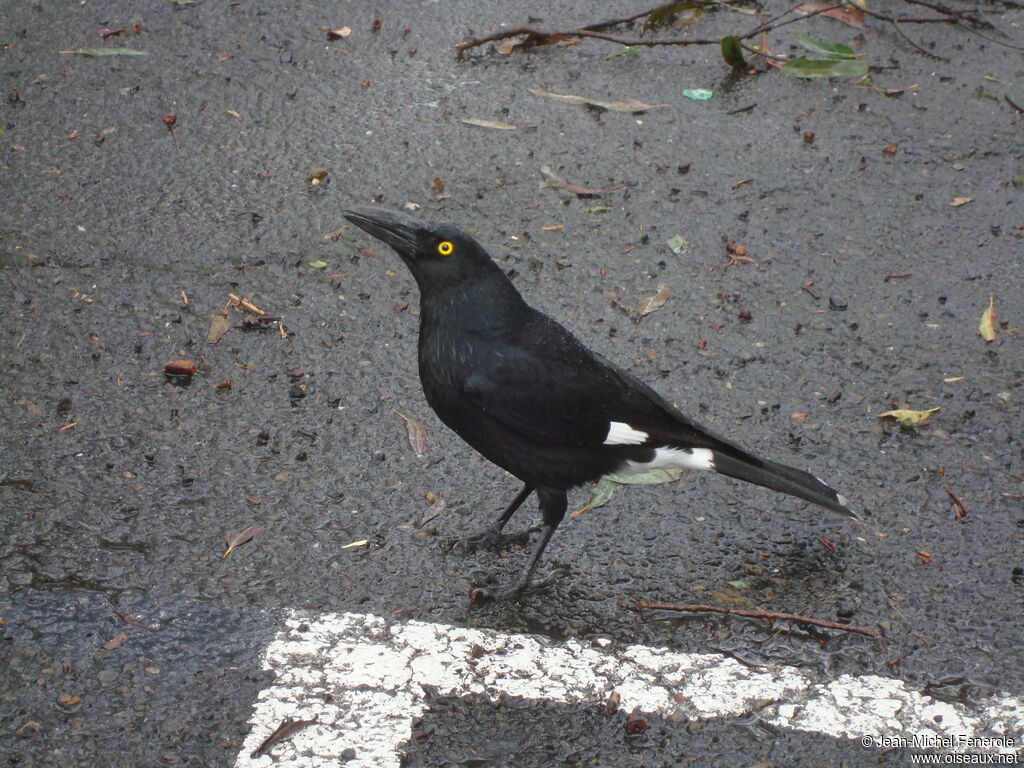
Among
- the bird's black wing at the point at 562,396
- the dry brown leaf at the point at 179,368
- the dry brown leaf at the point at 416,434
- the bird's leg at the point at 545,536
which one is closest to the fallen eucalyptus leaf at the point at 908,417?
the bird's black wing at the point at 562,396

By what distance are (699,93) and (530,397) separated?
2.85 m

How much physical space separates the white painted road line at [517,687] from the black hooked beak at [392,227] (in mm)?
1086

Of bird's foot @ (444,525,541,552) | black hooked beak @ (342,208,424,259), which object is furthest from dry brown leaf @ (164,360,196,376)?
bird's foot @ (444,525,541,552)

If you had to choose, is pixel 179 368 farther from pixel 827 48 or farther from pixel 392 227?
pixel 827 48

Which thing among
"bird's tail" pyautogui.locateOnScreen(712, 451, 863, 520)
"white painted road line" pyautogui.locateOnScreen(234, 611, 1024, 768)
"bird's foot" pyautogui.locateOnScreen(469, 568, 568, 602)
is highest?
"bird's tail" pyautogui.locateOnScreen(712, 451, 863, 520)

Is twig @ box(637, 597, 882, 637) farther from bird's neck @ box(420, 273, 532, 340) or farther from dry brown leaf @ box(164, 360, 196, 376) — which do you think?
dry brown leaf @ box(164, 360, 196, 376)

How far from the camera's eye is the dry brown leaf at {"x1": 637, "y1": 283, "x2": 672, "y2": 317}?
4.18m

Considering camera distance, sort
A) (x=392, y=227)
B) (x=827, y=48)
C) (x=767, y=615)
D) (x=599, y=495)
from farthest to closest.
A: (x=827, y=48) → (x=599, y=495) → (x=392, y=227) → (x=767, y=615)

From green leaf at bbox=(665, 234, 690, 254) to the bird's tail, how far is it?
4.65ft

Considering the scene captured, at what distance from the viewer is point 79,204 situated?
4.39 metres

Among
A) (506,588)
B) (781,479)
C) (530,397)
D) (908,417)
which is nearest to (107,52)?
(530,397)

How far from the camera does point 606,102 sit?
525 cm

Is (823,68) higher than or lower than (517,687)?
higher

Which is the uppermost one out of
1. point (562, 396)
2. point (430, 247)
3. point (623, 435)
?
point (430, 247)
